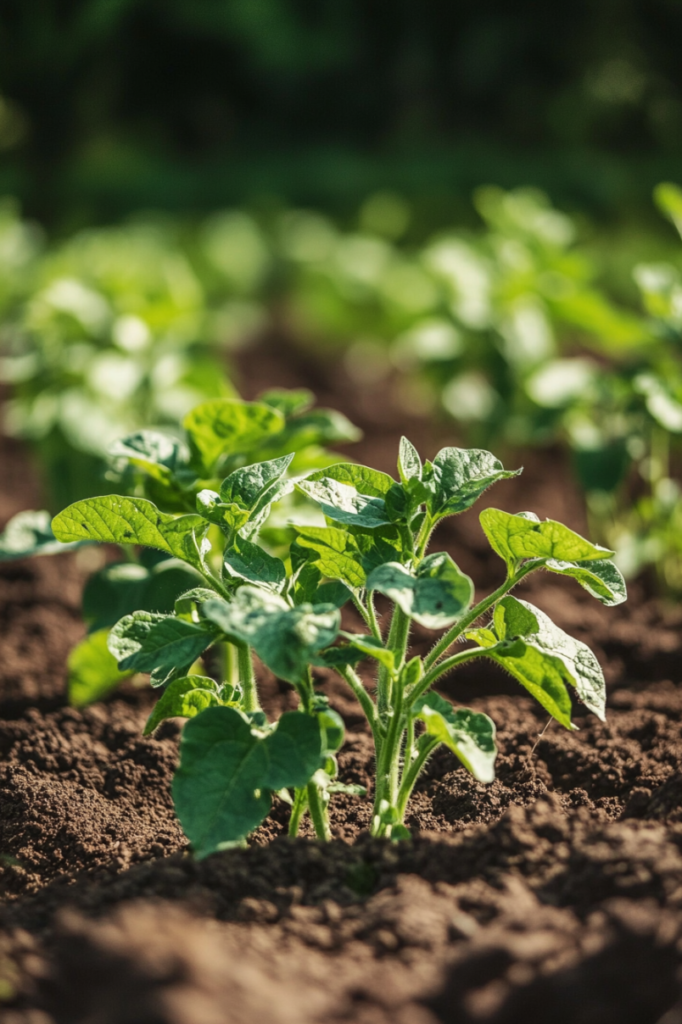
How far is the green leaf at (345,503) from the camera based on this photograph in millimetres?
1147

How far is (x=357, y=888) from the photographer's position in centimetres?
111

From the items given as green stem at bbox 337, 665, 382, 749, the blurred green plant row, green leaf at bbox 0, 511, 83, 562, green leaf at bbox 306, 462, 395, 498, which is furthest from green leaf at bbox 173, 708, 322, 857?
the blurred green plant row

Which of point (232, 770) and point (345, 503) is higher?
point (345, 503)

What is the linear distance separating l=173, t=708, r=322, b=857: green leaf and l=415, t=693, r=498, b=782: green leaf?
0.14m

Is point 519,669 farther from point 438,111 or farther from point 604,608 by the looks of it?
point 438,111

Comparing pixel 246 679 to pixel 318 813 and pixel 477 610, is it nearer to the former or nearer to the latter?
pixel 318 813

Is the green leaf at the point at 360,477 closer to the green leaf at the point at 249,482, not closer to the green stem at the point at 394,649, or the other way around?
the green leaf at the point at 249,482

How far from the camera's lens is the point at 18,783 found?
4.69 ft

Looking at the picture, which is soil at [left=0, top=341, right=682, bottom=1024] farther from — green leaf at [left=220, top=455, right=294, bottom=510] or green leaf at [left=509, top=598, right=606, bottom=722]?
green leaf at [left=220, top=455, right=294, bottom=510]

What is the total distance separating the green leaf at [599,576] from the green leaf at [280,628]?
307 mm

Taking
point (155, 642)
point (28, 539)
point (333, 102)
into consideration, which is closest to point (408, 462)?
point (155, 642)

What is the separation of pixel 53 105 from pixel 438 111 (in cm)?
→ 295

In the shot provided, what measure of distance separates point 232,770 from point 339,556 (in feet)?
0.99

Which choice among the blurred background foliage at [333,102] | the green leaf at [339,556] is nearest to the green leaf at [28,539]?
the green leaf at [339,556]
